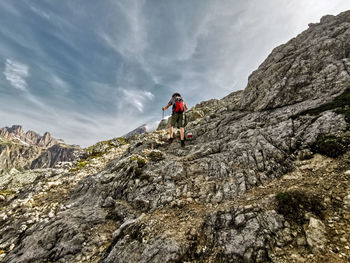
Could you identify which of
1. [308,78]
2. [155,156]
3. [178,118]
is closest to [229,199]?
[155,156]

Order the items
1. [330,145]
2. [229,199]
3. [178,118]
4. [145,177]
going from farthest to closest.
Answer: [178,118] → [145,177] → [330,145] → [229,199]

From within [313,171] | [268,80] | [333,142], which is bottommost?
[313,171]

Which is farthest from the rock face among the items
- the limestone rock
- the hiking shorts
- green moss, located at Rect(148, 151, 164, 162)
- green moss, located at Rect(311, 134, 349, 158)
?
green moss, located at Rect(148, 151, 164, 162)

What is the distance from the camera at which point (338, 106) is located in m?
12.6

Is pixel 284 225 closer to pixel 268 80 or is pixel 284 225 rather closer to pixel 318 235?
pixel 318 235

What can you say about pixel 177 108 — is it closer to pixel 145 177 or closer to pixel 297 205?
pixel 145 177

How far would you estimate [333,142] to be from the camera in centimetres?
945

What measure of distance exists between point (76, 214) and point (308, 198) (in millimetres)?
14532

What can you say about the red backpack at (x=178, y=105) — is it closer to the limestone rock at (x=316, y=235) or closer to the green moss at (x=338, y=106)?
the green moss at (x=338, y=106)

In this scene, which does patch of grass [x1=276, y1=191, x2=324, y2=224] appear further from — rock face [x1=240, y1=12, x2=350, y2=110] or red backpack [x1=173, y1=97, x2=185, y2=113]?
red backpack [x1=173, y1=97, x2=185, y2=113]

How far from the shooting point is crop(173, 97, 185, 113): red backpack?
17.7 metres

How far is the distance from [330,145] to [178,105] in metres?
12.9

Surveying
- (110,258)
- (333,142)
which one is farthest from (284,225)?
(110,258)

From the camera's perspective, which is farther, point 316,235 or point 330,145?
point 330,145
